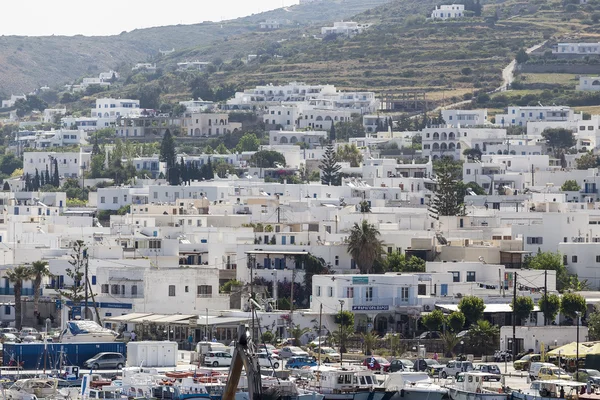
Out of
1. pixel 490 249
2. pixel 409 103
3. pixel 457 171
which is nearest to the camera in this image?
pixel 490 249

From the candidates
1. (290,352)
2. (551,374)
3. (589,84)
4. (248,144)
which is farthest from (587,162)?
(551,374)

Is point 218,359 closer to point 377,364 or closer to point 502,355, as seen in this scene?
point 377,364

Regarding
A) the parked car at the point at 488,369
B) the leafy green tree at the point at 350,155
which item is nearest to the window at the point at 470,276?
the parked car at the point at 488,369

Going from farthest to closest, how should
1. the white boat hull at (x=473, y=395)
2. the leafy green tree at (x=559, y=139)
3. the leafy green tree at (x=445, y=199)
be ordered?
the leafy green tree at (x=559, y=139), the leafy green tree at (x=445, y=199), the white boat hull at (x=473, y=395)

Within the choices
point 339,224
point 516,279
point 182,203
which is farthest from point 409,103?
point 516,279

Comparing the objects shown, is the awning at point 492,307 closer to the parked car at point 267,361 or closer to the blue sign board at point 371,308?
the blue sign board at point 371,308

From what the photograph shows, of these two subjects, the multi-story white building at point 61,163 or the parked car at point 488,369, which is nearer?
the parked car at point 488,369

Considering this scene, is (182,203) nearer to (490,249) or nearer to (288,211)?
(288,211)


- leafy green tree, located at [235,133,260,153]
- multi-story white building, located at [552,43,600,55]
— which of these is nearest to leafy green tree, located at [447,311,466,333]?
leafy green tree, located at [235,133,260,153]

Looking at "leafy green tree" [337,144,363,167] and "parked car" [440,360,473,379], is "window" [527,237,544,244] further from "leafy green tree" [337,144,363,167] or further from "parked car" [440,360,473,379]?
"leafy green tree" [337,144,363,167]
